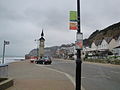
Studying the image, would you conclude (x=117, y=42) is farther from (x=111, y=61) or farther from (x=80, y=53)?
(x=80, y=53)

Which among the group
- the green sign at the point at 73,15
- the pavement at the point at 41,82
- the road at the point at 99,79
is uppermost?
the green sign at the point at 73,15

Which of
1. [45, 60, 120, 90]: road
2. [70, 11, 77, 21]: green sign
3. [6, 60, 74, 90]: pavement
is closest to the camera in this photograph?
[70, 11, 77, 21]: green sign

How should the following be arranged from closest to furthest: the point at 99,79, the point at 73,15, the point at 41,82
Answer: the point at 73,15 → the point at 41,82 → the point at 99,79

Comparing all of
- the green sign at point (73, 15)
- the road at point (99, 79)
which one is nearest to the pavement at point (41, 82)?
the road at point (99, 79)

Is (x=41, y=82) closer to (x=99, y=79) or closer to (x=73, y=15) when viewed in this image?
(x=99, y=79)

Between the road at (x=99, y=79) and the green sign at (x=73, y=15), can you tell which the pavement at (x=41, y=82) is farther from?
the green sign at (x=73, y=15)

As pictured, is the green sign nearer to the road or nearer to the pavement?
the pavement

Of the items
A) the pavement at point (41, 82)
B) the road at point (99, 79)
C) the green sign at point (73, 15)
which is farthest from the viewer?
the road at point (99, 79)

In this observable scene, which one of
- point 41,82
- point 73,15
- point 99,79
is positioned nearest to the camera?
point 73,15

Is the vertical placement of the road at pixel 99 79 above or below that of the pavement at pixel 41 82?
below

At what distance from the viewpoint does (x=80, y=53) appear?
7.08m

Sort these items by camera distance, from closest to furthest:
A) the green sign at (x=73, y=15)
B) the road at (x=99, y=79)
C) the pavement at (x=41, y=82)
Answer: the green sign at (x=73, y=15) < the pavement at (x=41, y=82) < the road at (x=99, y=79)

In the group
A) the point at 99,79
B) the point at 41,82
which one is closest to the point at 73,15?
the point at 41,82

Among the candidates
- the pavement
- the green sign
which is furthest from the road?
the green sign
